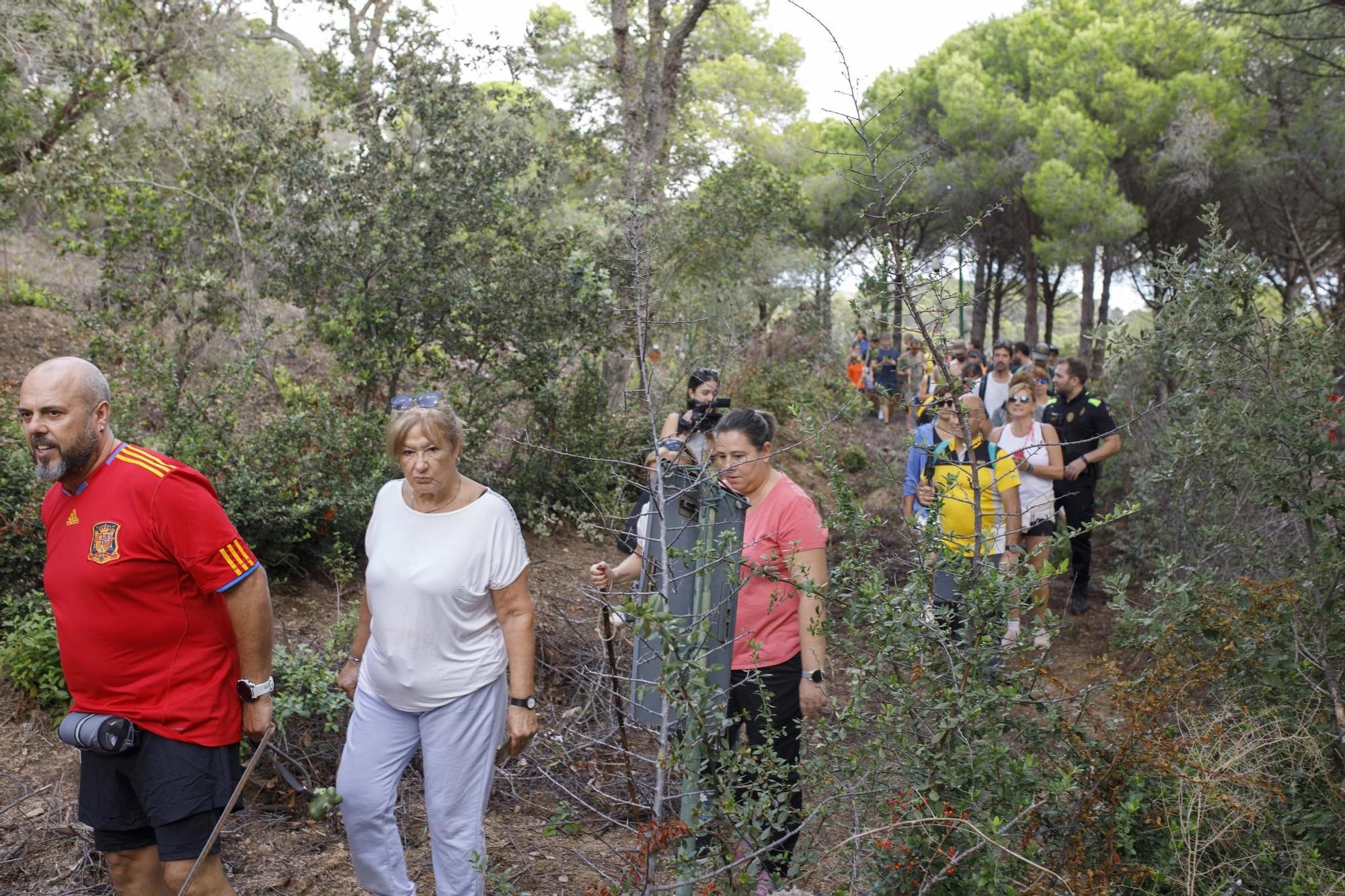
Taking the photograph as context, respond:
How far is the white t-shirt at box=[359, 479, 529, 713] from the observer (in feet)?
10.4

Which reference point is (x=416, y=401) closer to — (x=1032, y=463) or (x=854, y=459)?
(x=1032, y=463)

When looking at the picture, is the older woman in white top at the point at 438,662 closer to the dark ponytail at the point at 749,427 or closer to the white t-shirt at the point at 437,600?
the white t-shirt at the point at 437,600

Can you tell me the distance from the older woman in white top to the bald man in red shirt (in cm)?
39

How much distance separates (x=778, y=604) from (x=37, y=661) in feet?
11.1

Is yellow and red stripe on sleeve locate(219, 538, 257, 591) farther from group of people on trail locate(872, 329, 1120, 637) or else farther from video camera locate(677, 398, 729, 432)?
video camera locate(677, 398, 729, 432)

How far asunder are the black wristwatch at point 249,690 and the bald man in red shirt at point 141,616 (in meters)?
0.05

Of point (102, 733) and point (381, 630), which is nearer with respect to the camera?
point (102, 733)

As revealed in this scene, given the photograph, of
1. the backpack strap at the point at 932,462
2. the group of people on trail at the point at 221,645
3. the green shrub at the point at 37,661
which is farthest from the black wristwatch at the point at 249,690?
the backpack strap at the point at 932,462

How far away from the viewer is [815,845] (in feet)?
9.37

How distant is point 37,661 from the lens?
186 inches

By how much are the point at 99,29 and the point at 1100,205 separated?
18354 millimetres

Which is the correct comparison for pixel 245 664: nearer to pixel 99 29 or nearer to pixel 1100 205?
pixel 99 29

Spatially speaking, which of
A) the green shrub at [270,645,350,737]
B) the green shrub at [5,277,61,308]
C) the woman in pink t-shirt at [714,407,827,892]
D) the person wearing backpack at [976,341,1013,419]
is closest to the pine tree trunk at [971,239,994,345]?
the person wearing backpack at [976,341,1013,419]

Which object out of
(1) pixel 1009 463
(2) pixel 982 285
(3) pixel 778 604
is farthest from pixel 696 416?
(2) pixel 982 285
